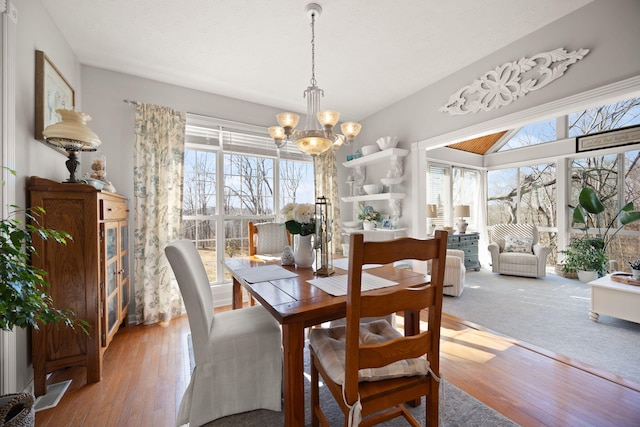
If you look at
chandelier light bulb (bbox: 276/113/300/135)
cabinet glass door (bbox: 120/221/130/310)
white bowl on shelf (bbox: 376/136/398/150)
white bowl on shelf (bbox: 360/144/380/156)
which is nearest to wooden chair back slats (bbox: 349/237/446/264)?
chandelier light bulb (bbox: 276/113/300/135)

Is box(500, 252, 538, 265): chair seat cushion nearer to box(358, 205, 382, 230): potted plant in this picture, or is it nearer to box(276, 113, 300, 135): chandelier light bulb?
box(358, 205, 382, 230): potted plant

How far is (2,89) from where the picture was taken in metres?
1.53

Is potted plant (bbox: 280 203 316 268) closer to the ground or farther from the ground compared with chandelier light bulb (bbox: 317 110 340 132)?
closer to the ground

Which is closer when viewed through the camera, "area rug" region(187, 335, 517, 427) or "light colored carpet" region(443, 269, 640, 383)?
"area rug" region(187, 335, 517, 427)

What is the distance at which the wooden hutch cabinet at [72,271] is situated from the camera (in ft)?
5.66

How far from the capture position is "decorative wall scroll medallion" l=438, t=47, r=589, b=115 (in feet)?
7.18

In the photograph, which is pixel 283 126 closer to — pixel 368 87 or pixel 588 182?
pixel 368 87

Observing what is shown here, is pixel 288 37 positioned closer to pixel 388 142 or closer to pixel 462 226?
pixel 388 142

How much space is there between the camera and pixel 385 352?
102cm

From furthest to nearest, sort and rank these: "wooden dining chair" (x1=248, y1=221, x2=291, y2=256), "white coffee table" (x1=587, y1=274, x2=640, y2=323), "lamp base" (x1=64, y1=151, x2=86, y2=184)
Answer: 1. "wooden dining chair" (x1=248, y1=221, x2=291, y2=256)
2. "white coffee table" (x1=587, y1=274, x2=640, y2=323)
3. "lamp base" (x1=64, y1=151, x2=86, y2=184)

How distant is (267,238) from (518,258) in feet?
14.5

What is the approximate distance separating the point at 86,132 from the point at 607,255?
280 inches

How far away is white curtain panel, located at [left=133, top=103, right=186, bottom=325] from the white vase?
1.77 metres

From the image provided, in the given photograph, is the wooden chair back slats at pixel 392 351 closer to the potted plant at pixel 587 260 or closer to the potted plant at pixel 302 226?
the potted plant at pixel 302 226
